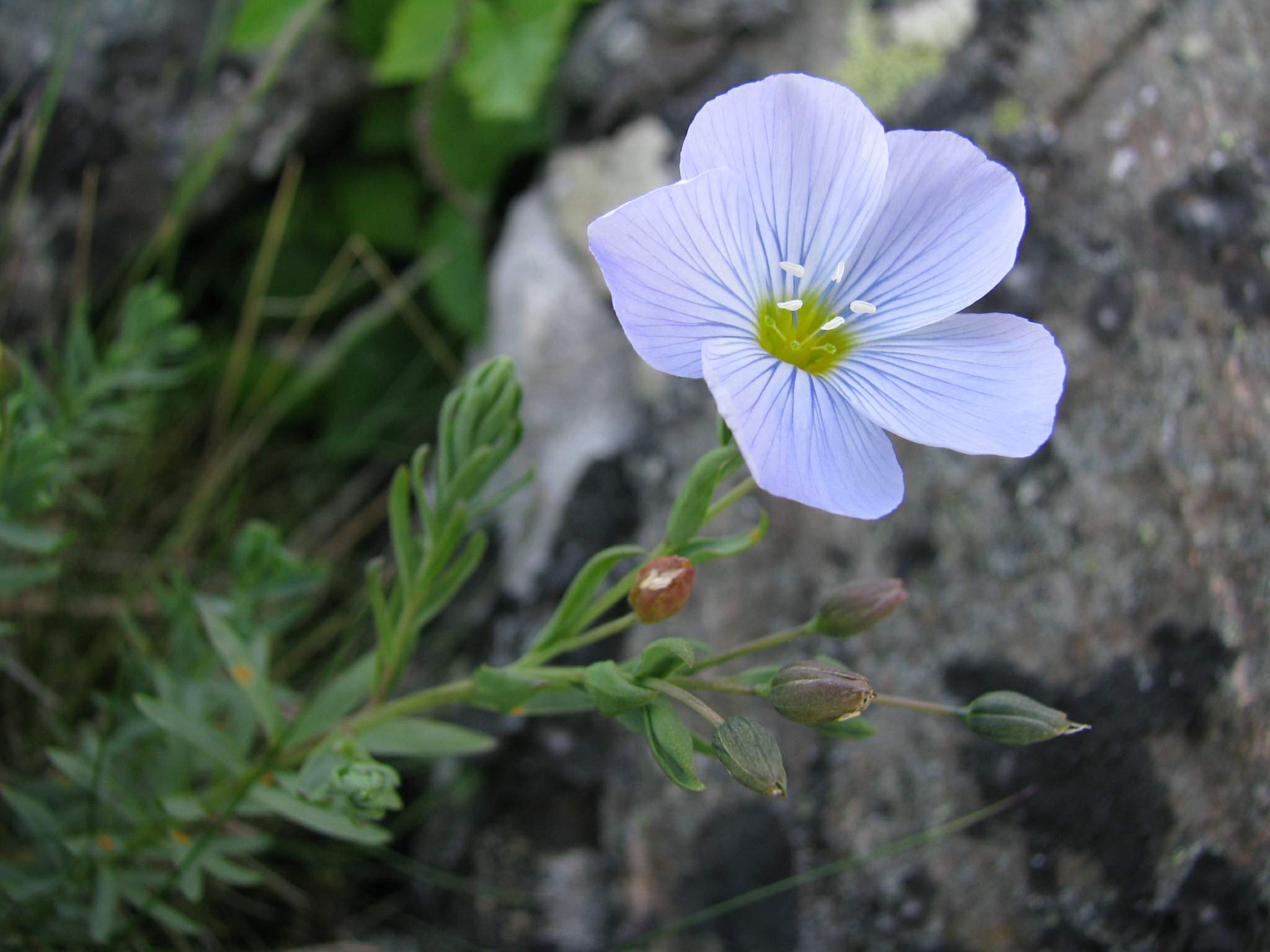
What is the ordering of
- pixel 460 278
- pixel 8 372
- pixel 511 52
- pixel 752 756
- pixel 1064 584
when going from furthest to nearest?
pixel 460 278
pixel 511 52
pixel 1064 584
pixel 8 372
pixel 752 756

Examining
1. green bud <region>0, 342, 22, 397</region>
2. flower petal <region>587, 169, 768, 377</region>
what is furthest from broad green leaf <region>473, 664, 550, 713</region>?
green bud <region>0, 342, 22, 397</region>

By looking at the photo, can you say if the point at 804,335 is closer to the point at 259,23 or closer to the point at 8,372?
the point at 8,372

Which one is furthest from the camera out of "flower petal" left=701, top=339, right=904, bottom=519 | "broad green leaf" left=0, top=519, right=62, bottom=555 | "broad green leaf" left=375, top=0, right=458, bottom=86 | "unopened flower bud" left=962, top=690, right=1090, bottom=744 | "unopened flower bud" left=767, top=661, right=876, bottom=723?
"broad green leaf" left=375, top=0, right=458, bottom=86

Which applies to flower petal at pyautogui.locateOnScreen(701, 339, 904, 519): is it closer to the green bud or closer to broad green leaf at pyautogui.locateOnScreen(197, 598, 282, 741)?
broad green leaf at pyautogui.locateOnScreen(197, 598, 282, 741)

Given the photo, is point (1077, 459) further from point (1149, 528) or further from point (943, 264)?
point (943, 264)

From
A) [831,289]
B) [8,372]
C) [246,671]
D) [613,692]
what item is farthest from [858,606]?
[8,372]

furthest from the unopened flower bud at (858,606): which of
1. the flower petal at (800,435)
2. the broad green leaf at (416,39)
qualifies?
the broad green leaf at (416,39)
